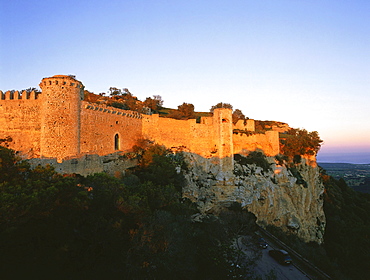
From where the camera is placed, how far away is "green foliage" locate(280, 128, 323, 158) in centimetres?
3800

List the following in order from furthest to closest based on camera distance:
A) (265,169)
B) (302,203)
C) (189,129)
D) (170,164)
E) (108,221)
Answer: (302,203) < (265,169) < (189,129) < (170,164) < (108,221)

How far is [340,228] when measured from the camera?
3950 cm

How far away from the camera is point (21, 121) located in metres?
17.8

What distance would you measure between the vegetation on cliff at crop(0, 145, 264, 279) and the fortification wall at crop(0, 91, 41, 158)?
568 cm

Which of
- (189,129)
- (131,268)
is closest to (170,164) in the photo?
(189,129)

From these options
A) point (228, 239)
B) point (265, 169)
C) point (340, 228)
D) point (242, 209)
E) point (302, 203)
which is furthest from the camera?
point (340, 228)

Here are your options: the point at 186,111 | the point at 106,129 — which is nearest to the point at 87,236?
the point at 106,129

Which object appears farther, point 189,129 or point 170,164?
point 189,129

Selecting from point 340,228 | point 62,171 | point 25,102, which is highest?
point 25,102

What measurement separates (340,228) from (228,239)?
31.6m

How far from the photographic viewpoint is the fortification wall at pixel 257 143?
3306cm

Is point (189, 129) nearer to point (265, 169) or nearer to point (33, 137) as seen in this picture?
point (265, 169)

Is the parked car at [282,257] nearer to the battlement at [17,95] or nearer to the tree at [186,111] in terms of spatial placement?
the battlement at [17,95]


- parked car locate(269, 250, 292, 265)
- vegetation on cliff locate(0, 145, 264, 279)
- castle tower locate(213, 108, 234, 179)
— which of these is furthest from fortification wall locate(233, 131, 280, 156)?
vegetation on cliff locate(0, 145, 264, 279)
